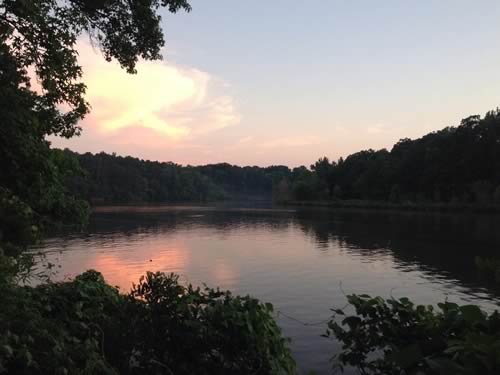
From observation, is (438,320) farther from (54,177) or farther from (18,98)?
(18,98)

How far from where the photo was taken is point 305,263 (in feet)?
111

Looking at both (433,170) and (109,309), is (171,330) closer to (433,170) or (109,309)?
(109,309)

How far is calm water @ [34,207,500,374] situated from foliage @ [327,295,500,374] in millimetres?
5953

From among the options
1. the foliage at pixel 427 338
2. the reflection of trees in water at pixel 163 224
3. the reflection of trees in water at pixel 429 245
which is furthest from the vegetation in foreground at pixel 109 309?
the reflection of trees in water at pixel 163 224

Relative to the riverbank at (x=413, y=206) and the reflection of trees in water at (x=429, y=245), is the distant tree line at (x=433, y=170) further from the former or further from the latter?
the reflection of trees in water at (x=429, y=245)

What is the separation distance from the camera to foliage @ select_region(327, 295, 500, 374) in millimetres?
4107

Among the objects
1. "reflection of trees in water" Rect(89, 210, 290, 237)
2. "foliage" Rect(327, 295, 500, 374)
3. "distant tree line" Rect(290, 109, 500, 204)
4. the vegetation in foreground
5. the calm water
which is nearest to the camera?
"foliage" Rect(327, 295, 500, 374)

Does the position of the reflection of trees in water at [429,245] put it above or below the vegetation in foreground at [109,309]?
below

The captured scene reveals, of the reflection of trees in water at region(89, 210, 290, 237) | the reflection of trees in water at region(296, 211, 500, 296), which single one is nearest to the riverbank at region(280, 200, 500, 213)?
the reflection of trees in water at region(296, 211, 500, 296)

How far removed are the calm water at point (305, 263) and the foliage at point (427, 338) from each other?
19.5 ft

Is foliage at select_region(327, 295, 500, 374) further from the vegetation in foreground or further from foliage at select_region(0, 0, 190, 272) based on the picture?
→ foliage at select_region(0, 0, 190, 272)

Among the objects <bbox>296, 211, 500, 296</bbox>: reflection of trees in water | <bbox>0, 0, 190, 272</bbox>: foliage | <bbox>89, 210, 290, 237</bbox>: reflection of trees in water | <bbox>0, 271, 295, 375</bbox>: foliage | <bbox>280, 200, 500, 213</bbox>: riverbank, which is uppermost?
<bbox>0, 0, 190, 272</bbox>: foliage

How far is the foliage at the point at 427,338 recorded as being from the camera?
13.5ft

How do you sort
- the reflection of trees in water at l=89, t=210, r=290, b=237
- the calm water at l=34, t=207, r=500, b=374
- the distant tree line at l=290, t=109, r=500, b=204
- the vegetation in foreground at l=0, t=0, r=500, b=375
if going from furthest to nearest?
the distant tree line at l=290, t=109, r=500, b=204
the reflection of trees in water at l=89, t=210, r=290, b=237
the calm water at l=34, t=207, r=500, b=374
the vegetation in foreground at l=0, t=0, r=500, b=375
